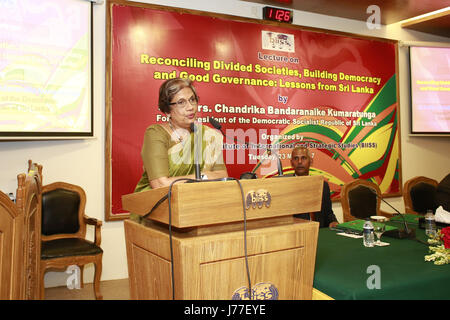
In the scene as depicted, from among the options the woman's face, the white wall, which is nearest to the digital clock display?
the white wall

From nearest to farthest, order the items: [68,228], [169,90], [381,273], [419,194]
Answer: [381,273] → [169,90] → [68,228] → [419,194]

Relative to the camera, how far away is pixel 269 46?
425 centimetres

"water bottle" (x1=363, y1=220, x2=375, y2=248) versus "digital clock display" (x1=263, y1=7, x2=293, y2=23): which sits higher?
"digital clock display" (x1=263, y1=7, x2=293, y2=23)

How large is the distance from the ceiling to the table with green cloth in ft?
10.6

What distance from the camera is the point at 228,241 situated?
4.01ft

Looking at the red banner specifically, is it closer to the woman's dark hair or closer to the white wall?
the white wall

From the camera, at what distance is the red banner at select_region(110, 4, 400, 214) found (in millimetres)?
3604

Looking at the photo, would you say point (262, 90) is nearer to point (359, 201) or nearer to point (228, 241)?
point (359, 201)

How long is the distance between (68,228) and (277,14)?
3123 millimetres

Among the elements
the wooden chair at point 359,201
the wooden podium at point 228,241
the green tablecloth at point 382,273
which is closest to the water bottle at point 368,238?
the green tablecloth at point 382,273

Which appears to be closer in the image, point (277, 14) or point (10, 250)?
point (10, 250)

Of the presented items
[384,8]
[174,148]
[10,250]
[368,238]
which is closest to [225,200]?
[10,250]

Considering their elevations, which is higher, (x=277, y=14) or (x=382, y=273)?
(x=277, y=14)
